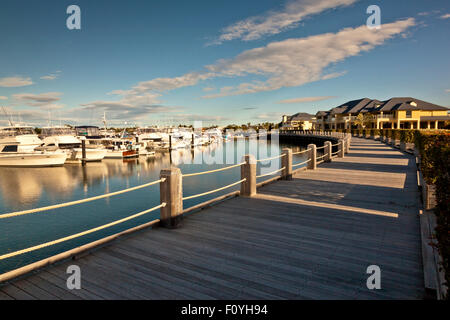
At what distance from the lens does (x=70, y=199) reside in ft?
82.0

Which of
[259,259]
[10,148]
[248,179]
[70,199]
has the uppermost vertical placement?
[10,148]

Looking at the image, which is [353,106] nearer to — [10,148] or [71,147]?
[71,147]

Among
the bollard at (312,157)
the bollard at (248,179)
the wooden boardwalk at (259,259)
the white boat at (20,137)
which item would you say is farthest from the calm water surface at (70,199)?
the wooden boardwalk at (259,259)

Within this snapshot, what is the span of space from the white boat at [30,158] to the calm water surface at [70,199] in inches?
54.8

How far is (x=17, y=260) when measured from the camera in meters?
13.4

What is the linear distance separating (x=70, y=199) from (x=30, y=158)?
24434 millimetres

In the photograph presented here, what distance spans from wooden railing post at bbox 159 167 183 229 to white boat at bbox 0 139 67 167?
44.1 metres

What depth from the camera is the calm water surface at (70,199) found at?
1573cm

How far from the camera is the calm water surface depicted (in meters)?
15.7

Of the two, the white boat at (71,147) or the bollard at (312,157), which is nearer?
the bollard at (312,157)

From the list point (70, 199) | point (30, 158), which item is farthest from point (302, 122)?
point (70, 199)

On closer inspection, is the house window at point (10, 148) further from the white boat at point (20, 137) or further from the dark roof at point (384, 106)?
the dark roof at point (384, 106)
